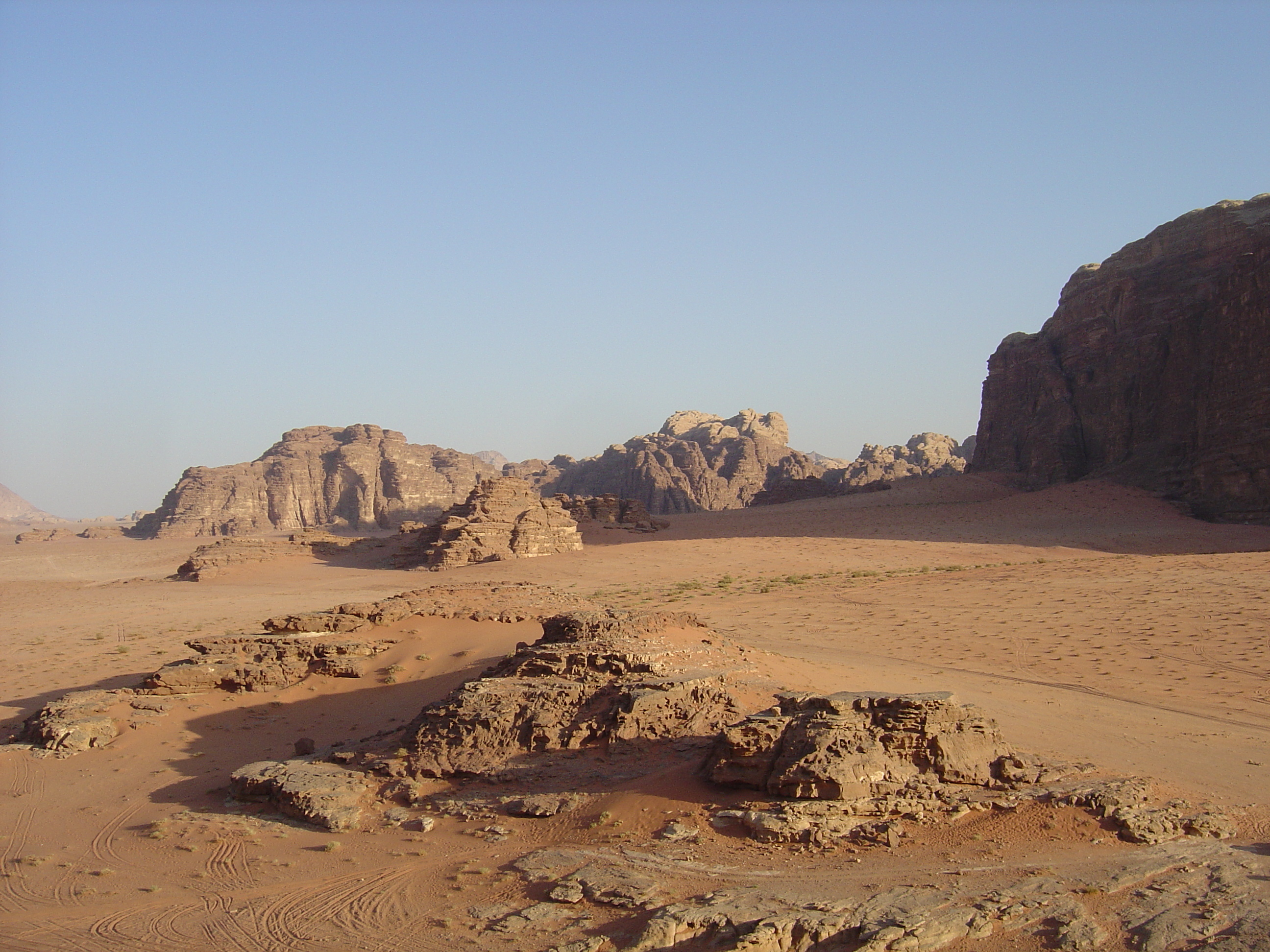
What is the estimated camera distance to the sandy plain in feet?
19.4

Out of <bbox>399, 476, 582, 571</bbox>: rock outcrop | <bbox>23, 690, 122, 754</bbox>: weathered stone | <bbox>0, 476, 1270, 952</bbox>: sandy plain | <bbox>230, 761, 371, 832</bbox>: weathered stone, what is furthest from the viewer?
<bbox>399, 476, 582, 571</bbox>: rock outcrop

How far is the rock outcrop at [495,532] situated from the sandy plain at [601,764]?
4939 mm

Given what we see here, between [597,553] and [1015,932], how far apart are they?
29680 mm

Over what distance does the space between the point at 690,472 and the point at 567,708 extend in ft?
215

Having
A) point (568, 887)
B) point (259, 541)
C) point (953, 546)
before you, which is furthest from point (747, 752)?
point (259, 541)

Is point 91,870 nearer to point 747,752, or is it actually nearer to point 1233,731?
point 747,752

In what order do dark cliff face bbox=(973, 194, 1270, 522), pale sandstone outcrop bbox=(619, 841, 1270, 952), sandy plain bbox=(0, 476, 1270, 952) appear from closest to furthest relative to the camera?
pale sandstone outcrop bbox=(619, 841, 1270, 952) → sandy plain bbox=(0, 476, 1270, 952) → dark cliff face bbox=(973, 194, 1270, 522)

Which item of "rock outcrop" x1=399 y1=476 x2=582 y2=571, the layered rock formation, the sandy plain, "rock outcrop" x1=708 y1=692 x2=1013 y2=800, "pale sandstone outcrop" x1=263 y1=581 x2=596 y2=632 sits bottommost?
the sandy plain

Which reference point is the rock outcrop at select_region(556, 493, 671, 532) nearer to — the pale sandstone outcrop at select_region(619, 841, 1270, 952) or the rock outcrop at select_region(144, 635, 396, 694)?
the rock outcrop at select_region(144, 635, 396, 694)

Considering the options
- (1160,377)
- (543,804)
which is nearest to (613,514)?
(1160,377)

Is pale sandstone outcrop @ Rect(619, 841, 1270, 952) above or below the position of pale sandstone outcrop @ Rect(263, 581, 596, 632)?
below

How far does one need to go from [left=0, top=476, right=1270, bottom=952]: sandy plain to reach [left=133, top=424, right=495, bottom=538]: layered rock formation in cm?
4225

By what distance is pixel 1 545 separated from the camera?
210 ft

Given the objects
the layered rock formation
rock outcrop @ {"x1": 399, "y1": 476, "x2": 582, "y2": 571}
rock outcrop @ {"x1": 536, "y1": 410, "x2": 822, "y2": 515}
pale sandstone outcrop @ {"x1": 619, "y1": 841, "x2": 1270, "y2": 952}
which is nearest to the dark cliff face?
rock outcrop @ {"x1": 536, "y1": 410, "x2": 822, "y2": 515}
